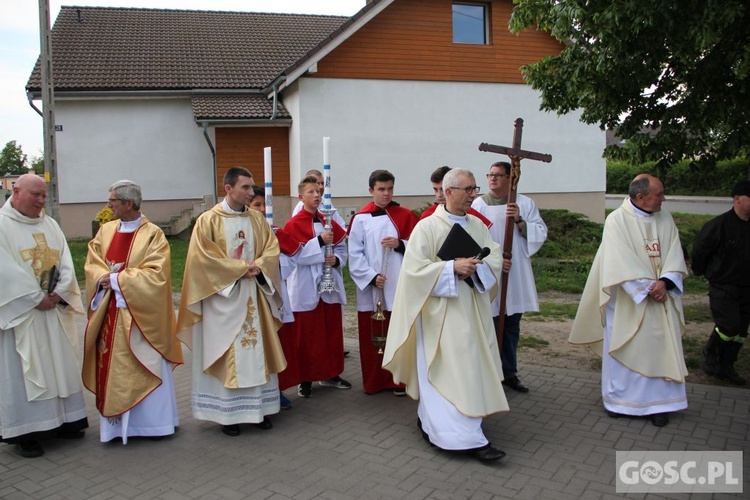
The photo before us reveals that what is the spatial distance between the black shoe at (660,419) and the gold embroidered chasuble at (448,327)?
4.82ft

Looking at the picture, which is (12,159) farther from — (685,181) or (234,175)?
(234,175)

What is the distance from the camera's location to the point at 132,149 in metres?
20.1

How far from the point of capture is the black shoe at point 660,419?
17.4 ft

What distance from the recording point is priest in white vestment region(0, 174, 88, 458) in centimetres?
485

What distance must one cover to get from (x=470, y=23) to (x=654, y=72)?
44.5ft

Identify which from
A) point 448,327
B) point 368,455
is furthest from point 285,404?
point 448,327

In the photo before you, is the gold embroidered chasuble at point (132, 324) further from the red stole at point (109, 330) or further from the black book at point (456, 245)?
the black book at point (456, 245)

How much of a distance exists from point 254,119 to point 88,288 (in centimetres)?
1389

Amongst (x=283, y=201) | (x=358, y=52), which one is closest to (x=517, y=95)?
(x=358, y=52)

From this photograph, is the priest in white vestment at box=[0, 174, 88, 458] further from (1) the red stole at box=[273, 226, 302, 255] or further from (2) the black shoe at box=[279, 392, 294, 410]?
(1) the red stole at box=[273, 226, 302, 255]

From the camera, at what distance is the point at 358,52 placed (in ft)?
59.3

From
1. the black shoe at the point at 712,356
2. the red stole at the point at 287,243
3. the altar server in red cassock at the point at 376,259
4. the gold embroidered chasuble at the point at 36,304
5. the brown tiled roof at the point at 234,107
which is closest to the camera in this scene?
the gold embroidered chasuble at the point at 36,304

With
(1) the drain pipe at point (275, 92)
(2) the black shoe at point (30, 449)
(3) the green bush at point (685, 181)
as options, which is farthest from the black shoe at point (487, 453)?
(3) the green bush at point (685, 181)

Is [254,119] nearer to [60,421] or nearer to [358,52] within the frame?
[358,52]
